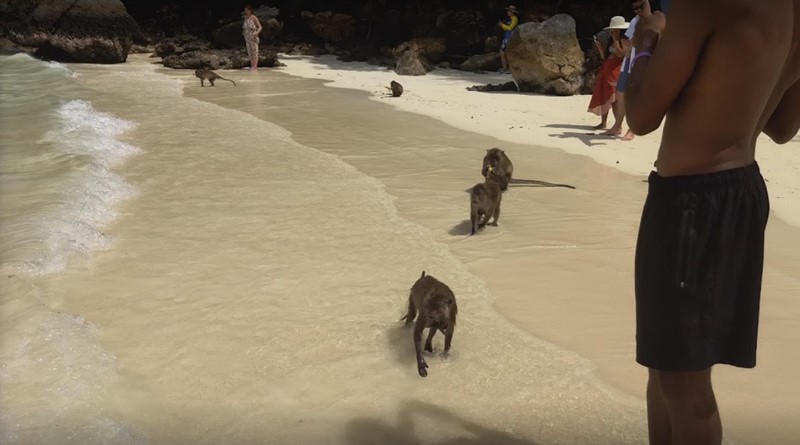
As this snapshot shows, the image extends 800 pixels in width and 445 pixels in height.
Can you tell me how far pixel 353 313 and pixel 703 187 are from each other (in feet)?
8.48

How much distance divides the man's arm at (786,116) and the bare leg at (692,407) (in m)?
0.88

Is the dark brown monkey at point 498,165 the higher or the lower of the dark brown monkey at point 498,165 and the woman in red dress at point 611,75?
the lower

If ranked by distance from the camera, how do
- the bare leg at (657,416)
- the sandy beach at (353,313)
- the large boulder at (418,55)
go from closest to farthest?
the bare leg at (657,416) < the sandy beach at (353,313) < the large boulder at (418,55)

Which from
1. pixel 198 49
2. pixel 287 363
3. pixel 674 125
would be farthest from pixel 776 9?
pixel 198 49

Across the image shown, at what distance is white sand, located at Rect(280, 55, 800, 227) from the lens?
775 cm

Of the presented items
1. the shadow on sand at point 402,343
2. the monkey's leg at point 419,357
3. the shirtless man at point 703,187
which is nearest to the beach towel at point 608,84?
the shadow on sand at point 402,343

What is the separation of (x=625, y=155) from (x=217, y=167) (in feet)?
16.7

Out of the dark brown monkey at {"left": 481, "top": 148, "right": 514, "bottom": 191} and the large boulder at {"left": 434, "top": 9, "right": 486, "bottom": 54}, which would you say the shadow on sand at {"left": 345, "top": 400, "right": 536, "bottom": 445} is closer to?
the dark brown monkey at {"left": 481, "top": 148, "right": 514, "bottom": 191}

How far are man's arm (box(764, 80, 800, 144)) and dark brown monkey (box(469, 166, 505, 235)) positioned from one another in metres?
3.24

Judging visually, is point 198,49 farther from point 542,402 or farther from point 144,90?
point 542,402

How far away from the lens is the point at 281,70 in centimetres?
2266

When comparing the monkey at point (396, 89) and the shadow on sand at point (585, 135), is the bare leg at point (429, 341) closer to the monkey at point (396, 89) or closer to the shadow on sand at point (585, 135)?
the shadow on sand at point (585, 135)

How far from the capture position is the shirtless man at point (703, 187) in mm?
1914

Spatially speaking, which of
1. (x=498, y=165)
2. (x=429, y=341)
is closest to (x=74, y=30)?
(x=498, y=165)
